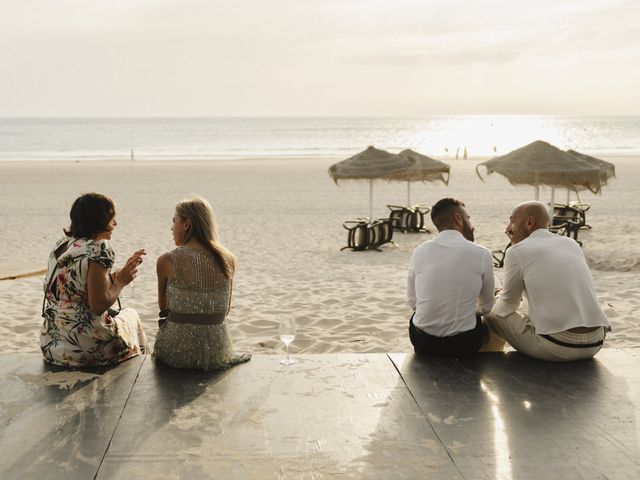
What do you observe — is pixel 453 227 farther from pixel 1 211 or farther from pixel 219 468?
pixel 1 211

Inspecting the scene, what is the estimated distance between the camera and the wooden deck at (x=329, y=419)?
2887mm

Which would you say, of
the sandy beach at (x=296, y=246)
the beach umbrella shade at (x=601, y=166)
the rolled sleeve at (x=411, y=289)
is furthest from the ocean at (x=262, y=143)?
the rolled sleeve at (x=411, y=289)

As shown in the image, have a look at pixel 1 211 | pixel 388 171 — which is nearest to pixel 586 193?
pixel 388 171

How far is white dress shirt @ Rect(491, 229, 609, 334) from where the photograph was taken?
402 cm

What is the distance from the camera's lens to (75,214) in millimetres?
3969

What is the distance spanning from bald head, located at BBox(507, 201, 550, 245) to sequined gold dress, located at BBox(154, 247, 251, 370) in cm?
179

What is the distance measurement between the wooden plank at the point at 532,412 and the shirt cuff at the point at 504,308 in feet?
0.86

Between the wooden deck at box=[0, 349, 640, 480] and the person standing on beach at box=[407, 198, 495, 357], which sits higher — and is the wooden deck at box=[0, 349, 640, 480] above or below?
below

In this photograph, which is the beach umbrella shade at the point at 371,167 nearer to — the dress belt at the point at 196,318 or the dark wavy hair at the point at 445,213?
the dark wavy hair at the point at 445,213

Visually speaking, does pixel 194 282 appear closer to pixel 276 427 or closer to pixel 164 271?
pixel 164 271

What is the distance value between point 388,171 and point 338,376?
8.48 m

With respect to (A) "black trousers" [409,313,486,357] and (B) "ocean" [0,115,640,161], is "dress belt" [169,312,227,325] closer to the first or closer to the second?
(A) "black trousers" [409,313,486,357]

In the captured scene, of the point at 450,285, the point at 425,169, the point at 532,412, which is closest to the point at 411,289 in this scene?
the point at 450,285

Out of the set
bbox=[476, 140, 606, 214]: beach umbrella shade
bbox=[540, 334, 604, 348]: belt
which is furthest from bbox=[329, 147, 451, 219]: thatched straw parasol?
bbox=[540, 334, 604, 348]: belt
